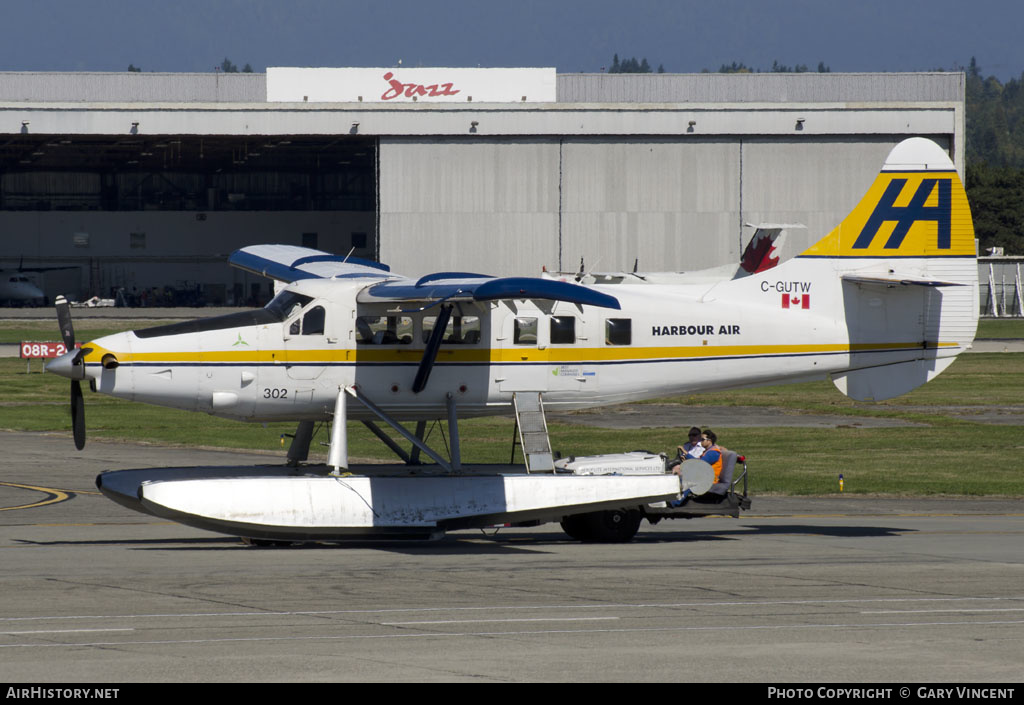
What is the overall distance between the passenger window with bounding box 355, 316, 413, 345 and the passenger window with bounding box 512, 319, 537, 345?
4.65ft

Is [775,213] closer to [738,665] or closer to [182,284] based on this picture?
[182,284]

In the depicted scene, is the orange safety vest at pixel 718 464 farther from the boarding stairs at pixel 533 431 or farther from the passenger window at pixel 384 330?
the passenger window at pixel 384 330

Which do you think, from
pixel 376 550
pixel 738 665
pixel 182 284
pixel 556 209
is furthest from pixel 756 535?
pixel 182 284

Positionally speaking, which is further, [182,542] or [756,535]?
[756,535]

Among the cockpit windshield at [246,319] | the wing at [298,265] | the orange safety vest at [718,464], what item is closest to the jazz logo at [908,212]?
A: the orange safety vest at [718,464]

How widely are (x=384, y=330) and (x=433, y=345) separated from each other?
2.36 feet

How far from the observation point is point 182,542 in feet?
53.0

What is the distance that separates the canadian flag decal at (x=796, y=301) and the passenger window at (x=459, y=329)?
448 centimetres

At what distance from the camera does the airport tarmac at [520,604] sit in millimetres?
9172

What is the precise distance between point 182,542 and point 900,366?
33.1ft

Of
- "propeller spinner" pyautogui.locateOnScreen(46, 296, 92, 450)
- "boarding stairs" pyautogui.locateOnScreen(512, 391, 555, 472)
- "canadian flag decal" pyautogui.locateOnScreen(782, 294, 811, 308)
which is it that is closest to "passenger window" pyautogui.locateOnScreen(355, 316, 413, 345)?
"boarding stairs" pyautogui.locateOnScreen(512, 391, 555, 472)

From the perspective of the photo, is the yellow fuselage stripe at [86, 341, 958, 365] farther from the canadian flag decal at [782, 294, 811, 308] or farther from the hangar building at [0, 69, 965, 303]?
the hangar building at [0, 69, 965, 303]

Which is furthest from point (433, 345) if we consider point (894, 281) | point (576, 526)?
point (894, 281)
